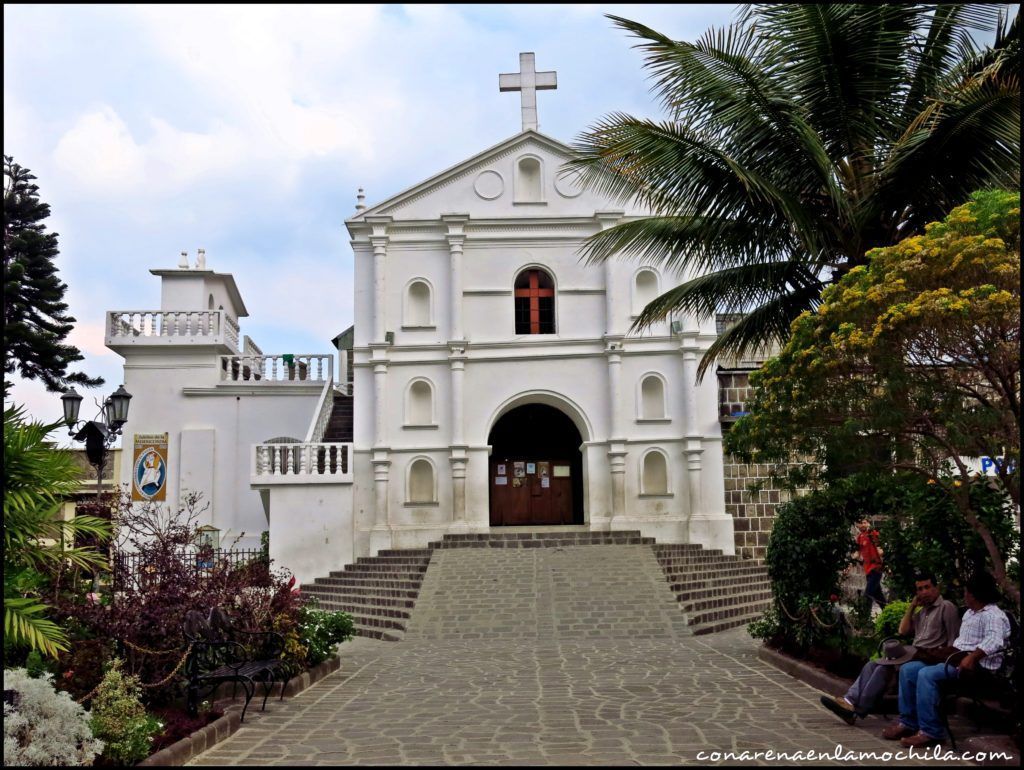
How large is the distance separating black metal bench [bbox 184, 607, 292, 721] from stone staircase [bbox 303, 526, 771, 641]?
5.55 metres

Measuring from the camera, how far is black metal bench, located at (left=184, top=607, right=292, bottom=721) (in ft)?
27.5

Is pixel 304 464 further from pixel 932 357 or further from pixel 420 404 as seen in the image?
pixel 932 357

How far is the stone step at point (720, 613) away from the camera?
52.2 ft

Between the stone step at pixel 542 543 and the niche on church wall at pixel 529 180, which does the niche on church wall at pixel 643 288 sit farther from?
the stone step at pixel 542 543

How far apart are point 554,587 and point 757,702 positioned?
8573 millimetres

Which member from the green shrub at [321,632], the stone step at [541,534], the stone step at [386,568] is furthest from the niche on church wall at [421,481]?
the green shrub at [321,632]

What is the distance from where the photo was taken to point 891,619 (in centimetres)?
938

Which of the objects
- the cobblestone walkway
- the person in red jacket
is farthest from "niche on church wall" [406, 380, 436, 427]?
the person in red jacket

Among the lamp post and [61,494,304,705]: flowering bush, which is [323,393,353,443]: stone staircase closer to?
the lamp post

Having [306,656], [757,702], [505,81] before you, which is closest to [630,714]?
[757,702]

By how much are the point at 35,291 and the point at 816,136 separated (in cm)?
2433

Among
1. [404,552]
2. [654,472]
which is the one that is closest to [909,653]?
[404,552]

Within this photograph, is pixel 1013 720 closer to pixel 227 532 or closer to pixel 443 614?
pixel 443 614

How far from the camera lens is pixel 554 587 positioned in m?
17.3
